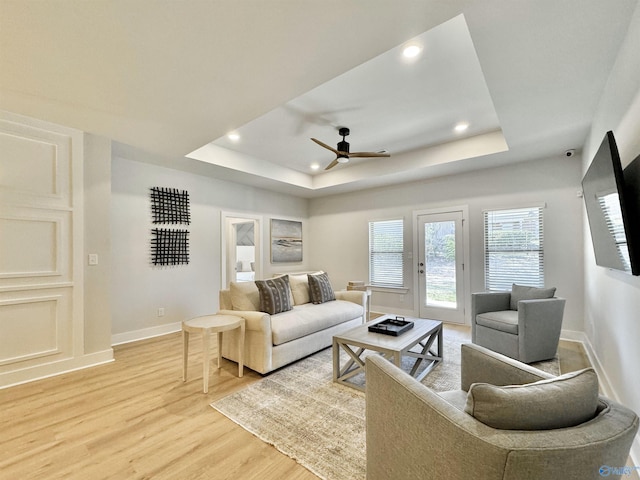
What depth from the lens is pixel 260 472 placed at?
1591 millimetres

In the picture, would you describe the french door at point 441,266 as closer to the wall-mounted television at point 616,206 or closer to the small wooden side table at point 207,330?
the wall-mounted television at point 616,206

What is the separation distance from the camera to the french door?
4668 mm

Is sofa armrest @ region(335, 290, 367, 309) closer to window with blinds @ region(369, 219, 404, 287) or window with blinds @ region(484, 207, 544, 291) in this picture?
window with blinds @ region(369, 219, 404, 287)

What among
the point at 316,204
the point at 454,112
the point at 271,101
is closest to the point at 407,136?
the point at 454,112

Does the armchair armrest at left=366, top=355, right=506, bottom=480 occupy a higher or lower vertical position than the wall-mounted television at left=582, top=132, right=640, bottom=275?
lower

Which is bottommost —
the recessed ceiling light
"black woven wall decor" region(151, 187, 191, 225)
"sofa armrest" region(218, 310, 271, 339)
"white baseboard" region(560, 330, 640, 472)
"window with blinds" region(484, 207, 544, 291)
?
"white baseboard" region(560, 330, 640, 472)

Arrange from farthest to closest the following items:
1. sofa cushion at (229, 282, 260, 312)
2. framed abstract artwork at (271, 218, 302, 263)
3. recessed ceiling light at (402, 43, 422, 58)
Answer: framed abstract artwork at (271, 218, 302, 263), sofa cushion at (229, 282, 260, 312), recessed ceiling light at (402, 43, 422, 58)

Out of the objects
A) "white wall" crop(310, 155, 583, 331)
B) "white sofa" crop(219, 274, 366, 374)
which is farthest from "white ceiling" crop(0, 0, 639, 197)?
"white sofa" crop(219, 274, 366, 374)

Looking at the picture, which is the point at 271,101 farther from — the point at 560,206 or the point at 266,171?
the point at 560,206

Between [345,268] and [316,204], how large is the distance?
1.70 metres

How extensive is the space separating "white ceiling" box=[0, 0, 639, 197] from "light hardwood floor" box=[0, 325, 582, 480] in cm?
257

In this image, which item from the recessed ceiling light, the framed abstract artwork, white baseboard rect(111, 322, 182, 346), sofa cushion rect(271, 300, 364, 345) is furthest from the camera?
the framed abstract artwork

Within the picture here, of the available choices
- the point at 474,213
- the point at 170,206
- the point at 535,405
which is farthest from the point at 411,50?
the point at 170,206

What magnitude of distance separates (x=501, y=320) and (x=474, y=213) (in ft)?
6.53
